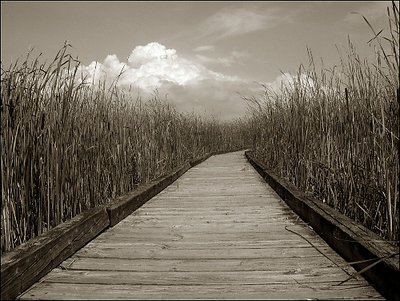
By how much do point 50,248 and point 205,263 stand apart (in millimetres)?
678

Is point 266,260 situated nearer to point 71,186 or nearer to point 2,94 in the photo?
point 71,186

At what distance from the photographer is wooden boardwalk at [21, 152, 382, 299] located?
1626mm

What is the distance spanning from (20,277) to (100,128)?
1.71 m

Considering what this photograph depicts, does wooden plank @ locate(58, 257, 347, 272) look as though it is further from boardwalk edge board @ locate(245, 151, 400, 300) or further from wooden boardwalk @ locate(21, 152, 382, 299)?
boardwalk edge board @ locate(245, 151, 400, 300)

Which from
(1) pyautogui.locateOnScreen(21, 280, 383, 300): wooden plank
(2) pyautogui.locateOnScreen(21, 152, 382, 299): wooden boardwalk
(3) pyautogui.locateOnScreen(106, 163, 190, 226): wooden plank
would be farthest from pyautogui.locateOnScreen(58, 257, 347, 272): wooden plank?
(3) pyautogui.locateOnScreen(106, 163, 190, 226): wooden plank

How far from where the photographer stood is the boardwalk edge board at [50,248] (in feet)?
5.05

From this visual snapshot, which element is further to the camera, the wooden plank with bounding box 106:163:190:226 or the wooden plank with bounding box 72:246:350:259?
the wooden plank with bounding box 106:163:190:226

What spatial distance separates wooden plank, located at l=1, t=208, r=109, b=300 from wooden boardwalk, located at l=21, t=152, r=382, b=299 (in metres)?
0.04

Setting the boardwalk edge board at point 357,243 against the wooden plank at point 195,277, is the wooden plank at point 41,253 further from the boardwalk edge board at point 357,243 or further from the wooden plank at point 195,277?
the boardwalk edge board at point 357,243

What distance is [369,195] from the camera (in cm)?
231

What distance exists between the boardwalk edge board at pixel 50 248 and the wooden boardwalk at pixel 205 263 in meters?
0.04

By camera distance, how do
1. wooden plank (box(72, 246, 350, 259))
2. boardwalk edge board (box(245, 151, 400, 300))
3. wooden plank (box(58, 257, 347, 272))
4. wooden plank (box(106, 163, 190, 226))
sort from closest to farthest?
boardwalk edge board (box(245, 151, 400, 300)) → wooden plank (box(58, 257, 347, 272)) → wooden plank (box(72, 246, 350, 259)) → wooden plank (box(106, 163, 190, 226))

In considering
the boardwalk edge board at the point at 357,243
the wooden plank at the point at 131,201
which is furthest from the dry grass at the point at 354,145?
the wooden plank at the point at 131,201

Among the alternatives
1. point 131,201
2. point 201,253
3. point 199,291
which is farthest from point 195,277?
point 131,201
